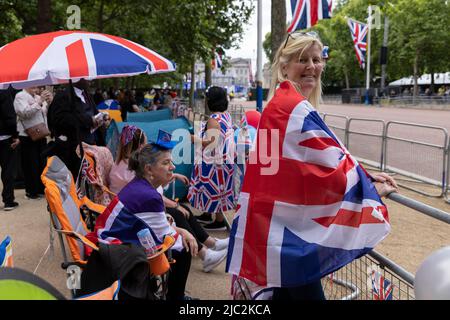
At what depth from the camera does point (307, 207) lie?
2.05 metres

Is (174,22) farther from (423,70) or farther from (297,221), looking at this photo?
(423,70)

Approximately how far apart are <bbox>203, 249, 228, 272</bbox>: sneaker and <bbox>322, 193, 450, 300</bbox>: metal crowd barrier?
1111 millimetres

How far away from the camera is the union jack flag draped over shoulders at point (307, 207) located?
203 centimetres

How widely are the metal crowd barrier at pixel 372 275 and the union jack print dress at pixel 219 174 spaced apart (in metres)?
2.25

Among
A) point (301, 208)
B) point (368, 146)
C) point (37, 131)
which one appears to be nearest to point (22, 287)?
point (301, 208)

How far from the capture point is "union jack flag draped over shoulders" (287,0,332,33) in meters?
9.37

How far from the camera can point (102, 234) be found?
3043mm

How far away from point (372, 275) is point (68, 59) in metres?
2.89

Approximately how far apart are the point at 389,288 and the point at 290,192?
37.2 inches

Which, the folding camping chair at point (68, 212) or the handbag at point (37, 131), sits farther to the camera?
the handbag at point (37, 131)

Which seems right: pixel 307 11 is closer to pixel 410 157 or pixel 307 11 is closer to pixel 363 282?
pixel 410 157

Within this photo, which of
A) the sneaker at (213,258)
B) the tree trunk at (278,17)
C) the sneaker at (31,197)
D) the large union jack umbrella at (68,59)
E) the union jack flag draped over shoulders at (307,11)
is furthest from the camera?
the union jack flag draped over shoulders at (307,11)

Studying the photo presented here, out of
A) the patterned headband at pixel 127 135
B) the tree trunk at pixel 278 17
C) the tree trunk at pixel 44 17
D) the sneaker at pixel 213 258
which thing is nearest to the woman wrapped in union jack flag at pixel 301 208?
the sneaker at pixel 213 258

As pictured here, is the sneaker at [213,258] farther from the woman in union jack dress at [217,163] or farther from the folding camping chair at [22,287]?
the folding camping chair at [22,287]
